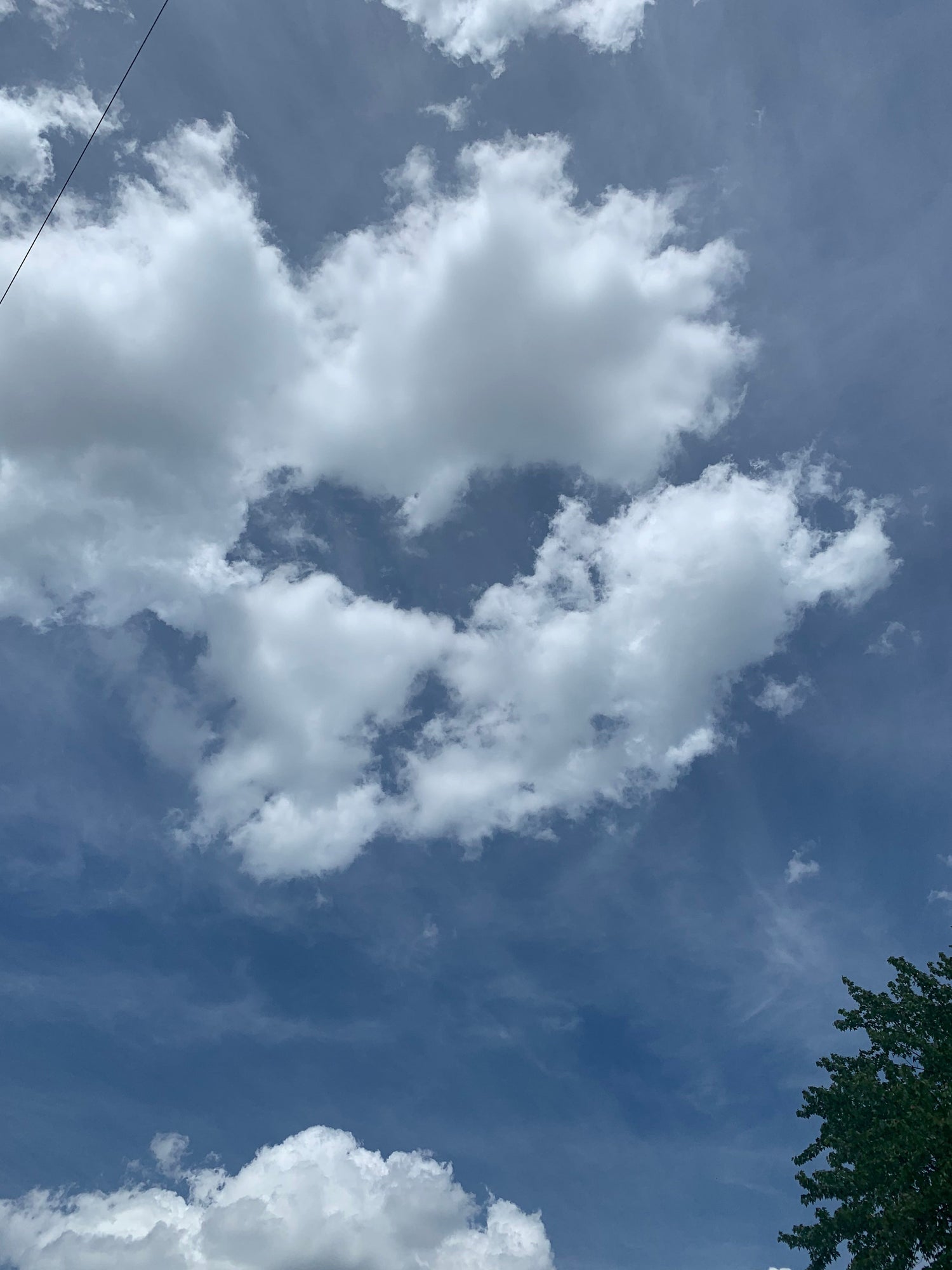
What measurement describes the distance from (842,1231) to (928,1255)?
15.6ft

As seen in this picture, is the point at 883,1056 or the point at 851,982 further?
the point at 851,982

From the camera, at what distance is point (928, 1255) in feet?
105

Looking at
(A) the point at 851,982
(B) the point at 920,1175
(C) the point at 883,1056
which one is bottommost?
(B) the point at 920,1175

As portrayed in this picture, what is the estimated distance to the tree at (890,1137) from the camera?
3097 centimetres

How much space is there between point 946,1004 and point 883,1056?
13.1 feet

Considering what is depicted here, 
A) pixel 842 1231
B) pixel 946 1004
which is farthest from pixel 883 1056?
pixel 842 1231

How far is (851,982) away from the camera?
43062 millimetres

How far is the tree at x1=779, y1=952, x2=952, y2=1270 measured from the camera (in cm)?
3097

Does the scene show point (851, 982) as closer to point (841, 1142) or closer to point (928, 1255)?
point (841, 1142)

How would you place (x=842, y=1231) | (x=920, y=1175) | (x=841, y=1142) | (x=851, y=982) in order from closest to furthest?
(x=920, y=1175) → (x=842, y=1231) → (x=841, y=1142) → (x=851, y=982)

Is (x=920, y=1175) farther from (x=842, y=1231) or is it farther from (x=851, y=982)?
(x=851, y=982)

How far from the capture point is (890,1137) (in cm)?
3341

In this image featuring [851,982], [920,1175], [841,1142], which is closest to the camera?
[920,1175]

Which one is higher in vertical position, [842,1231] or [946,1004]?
[946,1004]
